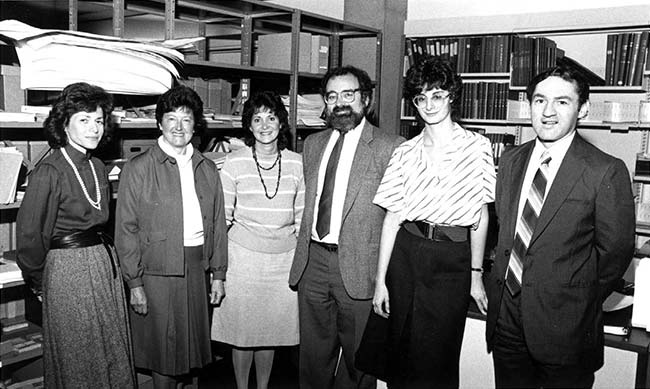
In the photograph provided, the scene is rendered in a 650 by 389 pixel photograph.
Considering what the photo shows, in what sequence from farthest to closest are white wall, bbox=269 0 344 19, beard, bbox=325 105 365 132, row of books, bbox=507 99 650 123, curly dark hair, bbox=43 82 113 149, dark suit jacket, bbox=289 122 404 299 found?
white wall, bbox=269 0 344 19 → row of books, bbox=507 99 650 123 → beard, bbox=325 105 365 132 → dark suit jacket, bbox=289 122 404 299 → curly dark hair, bbox=43 82 113 149

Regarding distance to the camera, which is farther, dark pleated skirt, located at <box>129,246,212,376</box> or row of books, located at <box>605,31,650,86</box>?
row of books, located at <box>605,31,650,86</box>

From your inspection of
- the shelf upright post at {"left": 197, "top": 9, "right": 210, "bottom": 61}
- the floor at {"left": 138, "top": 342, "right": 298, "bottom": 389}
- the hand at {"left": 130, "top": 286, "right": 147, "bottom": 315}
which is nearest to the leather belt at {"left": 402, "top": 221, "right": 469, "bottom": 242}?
the hand at {"left": 130, "top": 286, "right": 147, "bottom": 315}

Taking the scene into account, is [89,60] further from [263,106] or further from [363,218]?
[363,218]

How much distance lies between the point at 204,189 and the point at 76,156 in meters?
0.55

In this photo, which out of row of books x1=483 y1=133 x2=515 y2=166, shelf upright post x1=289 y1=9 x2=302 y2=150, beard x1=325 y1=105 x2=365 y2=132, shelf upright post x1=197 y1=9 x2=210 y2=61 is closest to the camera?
beard x1=325 y1=105 x2=365 y2=132

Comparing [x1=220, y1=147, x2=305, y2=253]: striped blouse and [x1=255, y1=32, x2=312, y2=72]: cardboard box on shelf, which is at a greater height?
[x1=255, y1=32, x2=312, y2=72]: cardboard box on shelf

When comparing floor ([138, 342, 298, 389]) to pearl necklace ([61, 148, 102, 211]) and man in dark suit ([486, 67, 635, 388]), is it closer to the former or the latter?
pearl necklace ([61, 148, 102, 211])

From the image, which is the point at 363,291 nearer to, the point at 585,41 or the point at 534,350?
the point at 534,350

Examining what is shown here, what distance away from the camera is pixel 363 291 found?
2.45 metres

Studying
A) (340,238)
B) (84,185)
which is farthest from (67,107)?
(340,238)

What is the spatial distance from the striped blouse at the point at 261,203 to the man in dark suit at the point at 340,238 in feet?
0.34

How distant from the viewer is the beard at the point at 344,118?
2576 millimetres

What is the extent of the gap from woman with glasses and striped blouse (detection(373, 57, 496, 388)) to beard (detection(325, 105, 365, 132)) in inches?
15.8

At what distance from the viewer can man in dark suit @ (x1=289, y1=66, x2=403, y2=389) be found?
8.08ft
